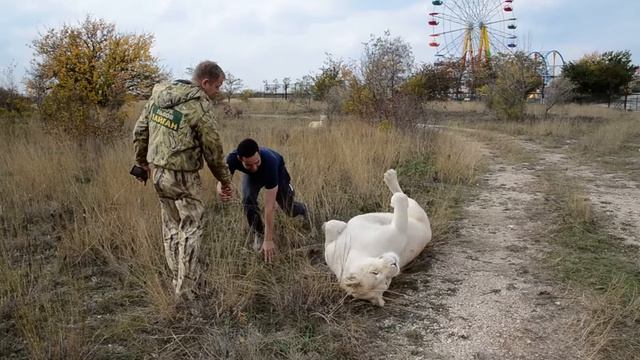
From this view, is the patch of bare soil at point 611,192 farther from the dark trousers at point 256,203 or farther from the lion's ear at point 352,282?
the dark trousers at point 256,203

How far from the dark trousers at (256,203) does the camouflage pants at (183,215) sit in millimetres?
906

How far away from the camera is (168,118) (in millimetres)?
2629

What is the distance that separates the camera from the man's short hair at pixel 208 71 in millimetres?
2711

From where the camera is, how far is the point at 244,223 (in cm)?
401

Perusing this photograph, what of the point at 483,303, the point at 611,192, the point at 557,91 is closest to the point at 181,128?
the point at 483,303

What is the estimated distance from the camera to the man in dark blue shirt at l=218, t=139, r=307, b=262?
3180 millimetres

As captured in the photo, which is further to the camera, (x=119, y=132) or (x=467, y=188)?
(x=119, y=132)

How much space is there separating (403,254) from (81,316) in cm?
213

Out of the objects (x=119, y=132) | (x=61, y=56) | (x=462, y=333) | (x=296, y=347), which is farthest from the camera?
(x=61, y=56)

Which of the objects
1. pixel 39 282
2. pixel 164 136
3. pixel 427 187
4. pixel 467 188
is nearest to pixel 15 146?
pixel 39 282

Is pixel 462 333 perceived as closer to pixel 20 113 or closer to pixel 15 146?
pixel 15 146

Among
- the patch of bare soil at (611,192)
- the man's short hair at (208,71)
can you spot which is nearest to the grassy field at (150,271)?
the man's short hair at (208,71)

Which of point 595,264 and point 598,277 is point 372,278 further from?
point 595,264

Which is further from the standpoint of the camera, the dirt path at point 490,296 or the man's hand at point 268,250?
the man's hand at point 268,250
